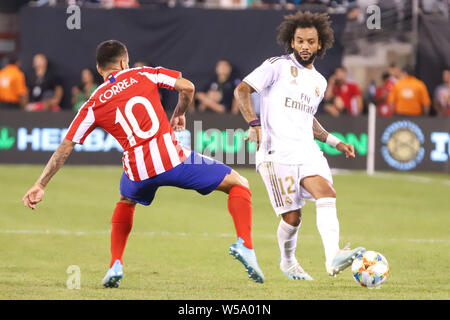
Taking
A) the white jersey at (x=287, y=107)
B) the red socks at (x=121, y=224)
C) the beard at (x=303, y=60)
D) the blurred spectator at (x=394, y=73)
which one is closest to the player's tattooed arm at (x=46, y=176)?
the red socks at (x=121, y=224)

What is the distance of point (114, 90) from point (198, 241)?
12.1 ft

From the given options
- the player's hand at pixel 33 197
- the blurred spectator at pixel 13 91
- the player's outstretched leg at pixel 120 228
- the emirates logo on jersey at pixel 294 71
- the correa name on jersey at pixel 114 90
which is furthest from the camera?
the blurred spectator at pixel 13 91

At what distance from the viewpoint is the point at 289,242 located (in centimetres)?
818

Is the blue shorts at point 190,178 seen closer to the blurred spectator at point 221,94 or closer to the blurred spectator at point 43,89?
the blurred spectator at point 221,94

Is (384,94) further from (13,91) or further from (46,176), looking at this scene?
(46,176)

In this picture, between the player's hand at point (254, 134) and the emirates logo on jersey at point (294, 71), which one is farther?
the emirates logo on jersey at point (294, 71)

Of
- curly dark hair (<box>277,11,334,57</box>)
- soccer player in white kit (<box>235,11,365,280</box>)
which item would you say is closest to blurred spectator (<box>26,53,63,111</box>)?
curly dark hair (<box>277,11,334,57</box>)

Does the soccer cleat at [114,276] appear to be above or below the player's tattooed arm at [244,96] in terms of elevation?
below

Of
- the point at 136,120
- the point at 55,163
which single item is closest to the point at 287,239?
the point at 136,120

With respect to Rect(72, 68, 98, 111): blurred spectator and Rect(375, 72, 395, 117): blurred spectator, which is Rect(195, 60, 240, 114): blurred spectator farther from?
Rect(375, 72, 395, 117): blurred spectator

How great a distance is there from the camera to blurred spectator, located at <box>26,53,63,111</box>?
19609mm

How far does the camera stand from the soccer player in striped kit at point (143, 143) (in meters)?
7.42

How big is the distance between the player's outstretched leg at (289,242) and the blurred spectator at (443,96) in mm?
12262
